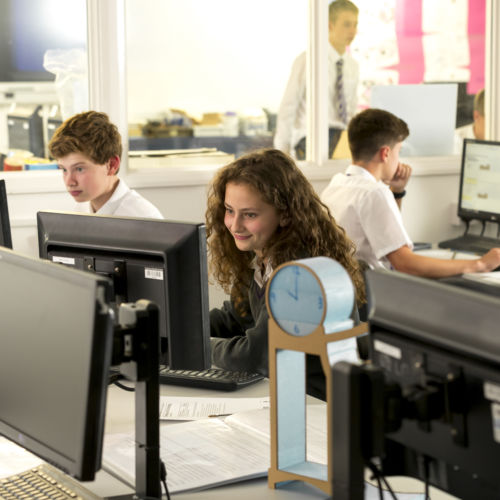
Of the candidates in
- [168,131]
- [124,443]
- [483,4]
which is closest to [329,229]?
[124,443]

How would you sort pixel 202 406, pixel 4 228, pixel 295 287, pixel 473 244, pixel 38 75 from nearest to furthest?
pixel 295 287
pixel 202 406
pixel 4 228
pixel 38 75
pixel 473 244

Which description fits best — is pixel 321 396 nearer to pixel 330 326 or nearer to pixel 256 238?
pixel 256 238

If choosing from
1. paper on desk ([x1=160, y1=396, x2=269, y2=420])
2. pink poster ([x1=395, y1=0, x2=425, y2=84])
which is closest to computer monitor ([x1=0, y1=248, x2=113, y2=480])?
paper on desk ([x1=160, y1=396, x2=269, y2=420])

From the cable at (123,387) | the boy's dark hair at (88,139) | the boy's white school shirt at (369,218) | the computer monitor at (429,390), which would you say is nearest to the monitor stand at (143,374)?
the computer monitor at (429,390)

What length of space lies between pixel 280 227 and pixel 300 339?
3.22 feet

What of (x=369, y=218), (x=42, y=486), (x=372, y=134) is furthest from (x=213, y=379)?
(x=372, y=134)

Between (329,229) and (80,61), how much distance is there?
1763 mm

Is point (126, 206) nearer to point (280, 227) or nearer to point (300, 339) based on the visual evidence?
point (280, 227)

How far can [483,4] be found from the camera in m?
4.59

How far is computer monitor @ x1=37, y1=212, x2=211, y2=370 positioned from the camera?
1638 millimetres

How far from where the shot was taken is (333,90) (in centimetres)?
420

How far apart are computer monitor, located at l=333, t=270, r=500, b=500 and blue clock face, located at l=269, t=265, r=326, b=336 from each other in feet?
0.65

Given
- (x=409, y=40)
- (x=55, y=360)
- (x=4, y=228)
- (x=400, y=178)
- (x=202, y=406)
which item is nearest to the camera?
(x=55, y=360)

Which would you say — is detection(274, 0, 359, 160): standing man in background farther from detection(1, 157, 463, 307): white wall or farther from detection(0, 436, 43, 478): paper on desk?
detection(0, 436, 43, 478): paper on desk
